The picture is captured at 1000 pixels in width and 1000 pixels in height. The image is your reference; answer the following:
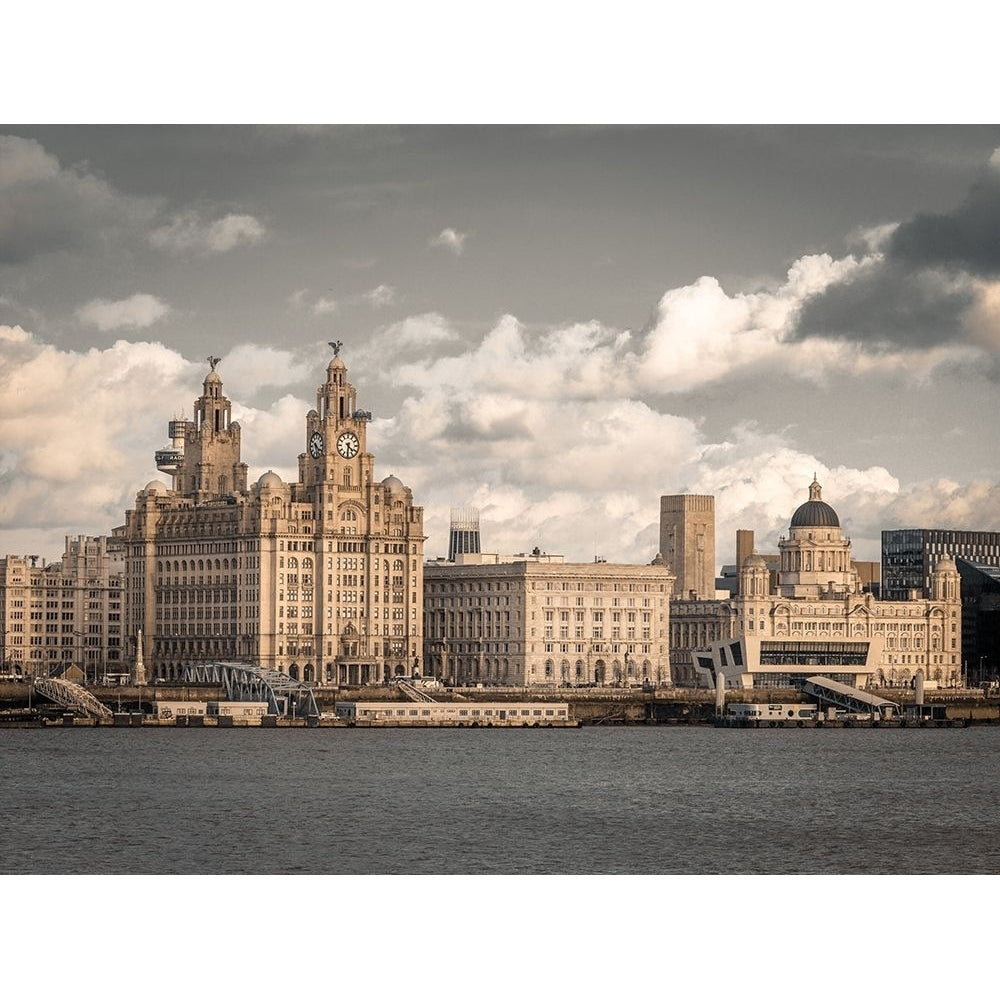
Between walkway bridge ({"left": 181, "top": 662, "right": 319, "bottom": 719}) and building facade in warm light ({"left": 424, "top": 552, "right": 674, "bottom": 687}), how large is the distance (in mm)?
14668

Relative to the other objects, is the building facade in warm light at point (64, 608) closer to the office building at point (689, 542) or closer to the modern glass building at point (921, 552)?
the office building at point (689, 542)

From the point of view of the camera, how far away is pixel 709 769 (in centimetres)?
7719

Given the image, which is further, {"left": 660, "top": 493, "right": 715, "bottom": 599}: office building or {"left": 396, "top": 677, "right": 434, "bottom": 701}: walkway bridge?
{"left": 660, "top": 493, "right": 715, "bottom": 599}: office building

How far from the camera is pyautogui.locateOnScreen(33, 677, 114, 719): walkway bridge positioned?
356ft

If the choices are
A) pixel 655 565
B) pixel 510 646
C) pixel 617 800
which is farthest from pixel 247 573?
pixel 617 800

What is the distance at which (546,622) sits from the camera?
140125 millimetres

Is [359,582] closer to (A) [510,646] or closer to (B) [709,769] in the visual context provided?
(A) [510,646]

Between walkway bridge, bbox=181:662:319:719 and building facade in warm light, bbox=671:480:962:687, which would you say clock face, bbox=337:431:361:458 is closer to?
walkway bridge, bbox=181:662:319:719

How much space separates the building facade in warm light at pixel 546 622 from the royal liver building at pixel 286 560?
4.26 metres

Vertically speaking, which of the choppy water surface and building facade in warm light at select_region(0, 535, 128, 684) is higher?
building facade in warm light at select_region(0, 535, 128, 684)

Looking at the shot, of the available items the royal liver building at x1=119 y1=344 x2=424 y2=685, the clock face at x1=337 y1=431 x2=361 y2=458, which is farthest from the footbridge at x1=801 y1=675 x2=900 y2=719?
the clock face at x1=337 y1=431 x2=361 y2=458

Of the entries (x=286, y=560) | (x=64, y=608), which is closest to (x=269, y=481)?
(x=286, y=560)

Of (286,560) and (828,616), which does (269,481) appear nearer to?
(286,560)

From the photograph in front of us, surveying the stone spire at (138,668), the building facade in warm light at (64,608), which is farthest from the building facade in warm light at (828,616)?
the building facade in warm light at (64,608)
